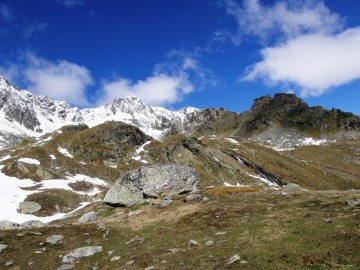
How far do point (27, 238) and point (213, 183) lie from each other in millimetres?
71624

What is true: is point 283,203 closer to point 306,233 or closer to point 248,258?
point 306,233

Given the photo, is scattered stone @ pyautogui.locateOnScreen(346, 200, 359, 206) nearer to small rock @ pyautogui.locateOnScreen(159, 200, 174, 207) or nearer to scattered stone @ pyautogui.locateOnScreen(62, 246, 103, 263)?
small rock @ pyautogui.locateOnScreen(159, 200, 174, 207)

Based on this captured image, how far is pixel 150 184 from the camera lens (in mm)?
44125

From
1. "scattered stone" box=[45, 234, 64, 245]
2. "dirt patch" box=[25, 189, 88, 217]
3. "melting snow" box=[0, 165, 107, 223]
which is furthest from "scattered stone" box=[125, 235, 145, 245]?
"dirt patch" box=[25, 189, 88, 217]

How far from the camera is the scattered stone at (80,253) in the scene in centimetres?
2150

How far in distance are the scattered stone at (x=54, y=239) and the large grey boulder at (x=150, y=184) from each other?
602 inches

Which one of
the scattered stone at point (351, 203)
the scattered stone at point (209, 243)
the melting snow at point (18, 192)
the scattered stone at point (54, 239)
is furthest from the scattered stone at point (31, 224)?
the scattered stone at point (351, 203)

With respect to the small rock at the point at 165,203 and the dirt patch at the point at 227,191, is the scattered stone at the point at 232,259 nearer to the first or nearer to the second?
the small rock at the point at 165,203

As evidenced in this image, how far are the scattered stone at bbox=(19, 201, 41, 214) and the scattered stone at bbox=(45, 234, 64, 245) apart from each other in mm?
36240

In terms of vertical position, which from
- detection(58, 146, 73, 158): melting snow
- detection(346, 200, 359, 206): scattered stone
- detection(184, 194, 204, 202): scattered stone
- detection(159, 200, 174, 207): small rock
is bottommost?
detection(346, 200, 359, 206): scattered stone

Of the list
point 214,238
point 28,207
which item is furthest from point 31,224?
point 214,238

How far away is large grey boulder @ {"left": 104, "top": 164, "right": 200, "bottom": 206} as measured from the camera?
142 ft

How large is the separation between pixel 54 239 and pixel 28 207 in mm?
37927

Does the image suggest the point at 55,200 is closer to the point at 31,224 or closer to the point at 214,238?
the point at 31,224
